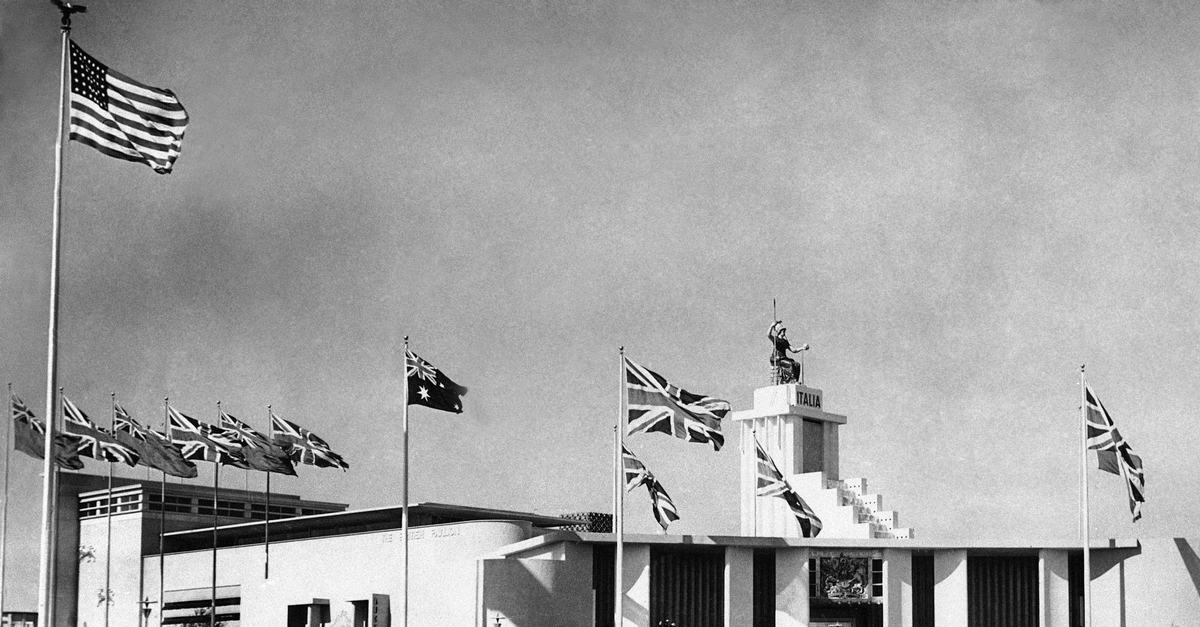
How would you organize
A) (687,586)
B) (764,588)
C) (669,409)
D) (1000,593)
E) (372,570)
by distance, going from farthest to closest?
1. (372,570)
2. (1000,593)
3. (764,588)
4. (687,586)
5. (669,409)

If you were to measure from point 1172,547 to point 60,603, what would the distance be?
6859 cm

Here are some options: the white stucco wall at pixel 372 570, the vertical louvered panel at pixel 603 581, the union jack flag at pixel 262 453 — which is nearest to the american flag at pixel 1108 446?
the vertical louvered panel at pixel 603 581

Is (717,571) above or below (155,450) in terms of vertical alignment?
below

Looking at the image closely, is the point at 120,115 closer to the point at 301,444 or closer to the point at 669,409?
the point at 669,409

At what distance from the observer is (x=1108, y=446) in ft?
161

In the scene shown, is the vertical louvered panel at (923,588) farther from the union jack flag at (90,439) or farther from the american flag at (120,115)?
the american flag at (120,115)

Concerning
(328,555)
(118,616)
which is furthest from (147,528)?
(328,555)

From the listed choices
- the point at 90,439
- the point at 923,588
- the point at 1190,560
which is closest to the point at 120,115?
the point at 90,439

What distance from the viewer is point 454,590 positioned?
197 feet

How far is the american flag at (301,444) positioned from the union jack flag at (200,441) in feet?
6.78

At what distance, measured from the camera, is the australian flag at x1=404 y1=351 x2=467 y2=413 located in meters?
49.5

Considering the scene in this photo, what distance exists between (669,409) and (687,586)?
12.2 metres

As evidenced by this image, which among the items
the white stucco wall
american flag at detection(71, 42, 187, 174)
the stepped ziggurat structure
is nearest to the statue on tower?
the stepped ziggurat structure

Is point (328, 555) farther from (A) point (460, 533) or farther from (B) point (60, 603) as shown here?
(B) point (60, 603)
